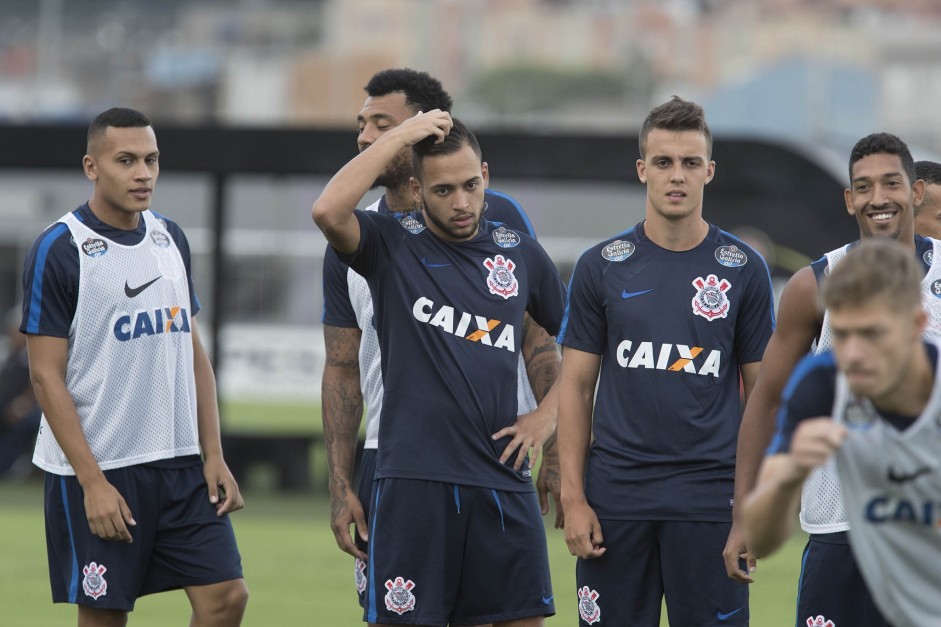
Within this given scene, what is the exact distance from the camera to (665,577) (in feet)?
14.8

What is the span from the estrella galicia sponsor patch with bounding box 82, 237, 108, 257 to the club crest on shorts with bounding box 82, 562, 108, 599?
113 centimetres

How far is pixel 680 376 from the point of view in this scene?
4.50 meters

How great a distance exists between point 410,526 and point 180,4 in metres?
33.1

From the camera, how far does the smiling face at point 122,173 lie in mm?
5156

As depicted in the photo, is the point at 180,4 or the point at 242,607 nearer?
the point at 242,607

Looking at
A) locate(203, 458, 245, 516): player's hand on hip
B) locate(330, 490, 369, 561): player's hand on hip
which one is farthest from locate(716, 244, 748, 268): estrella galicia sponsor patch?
locate(203, 458, 245, 516): player's hand on hip

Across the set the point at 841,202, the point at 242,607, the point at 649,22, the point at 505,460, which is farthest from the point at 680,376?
the point at 649,22

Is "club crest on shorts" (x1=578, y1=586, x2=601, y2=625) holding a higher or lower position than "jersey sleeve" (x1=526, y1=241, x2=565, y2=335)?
lower

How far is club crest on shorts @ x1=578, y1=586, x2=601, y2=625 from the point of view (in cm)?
454

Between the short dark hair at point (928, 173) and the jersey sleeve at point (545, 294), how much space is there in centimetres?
145

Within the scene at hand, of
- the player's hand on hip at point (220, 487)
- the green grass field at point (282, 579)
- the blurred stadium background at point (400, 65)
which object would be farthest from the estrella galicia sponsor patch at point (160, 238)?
the blurred stadium background at point (400, 65)

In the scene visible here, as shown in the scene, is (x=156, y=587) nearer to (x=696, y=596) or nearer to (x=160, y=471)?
(x=160, y=471)

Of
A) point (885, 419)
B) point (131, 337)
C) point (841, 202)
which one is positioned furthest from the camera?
point (841, 202)

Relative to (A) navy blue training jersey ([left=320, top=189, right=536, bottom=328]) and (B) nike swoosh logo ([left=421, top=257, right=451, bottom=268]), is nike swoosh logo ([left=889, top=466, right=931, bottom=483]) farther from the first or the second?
(A) navy blue training jersey ([left=320, top=189, right=536, bottom=328])
